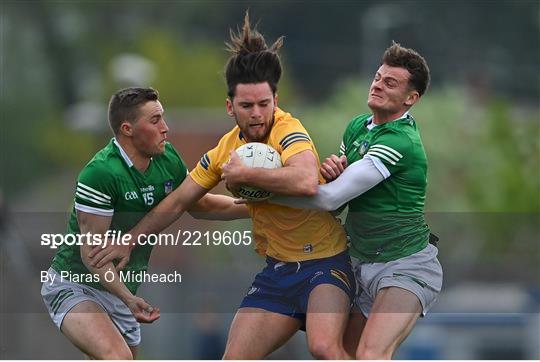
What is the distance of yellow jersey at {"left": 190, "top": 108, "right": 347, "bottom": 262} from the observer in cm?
1091

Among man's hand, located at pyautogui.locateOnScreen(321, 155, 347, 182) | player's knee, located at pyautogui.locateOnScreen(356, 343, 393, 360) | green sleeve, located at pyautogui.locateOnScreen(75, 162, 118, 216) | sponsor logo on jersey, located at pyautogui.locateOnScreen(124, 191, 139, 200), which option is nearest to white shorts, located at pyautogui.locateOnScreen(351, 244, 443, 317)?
player's knee, located at pyautogui.locateOnScreen(356, 343, 393, 360)

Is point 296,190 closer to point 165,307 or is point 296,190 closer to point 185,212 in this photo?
point 185,212

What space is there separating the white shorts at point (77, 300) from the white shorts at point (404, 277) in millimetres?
1645

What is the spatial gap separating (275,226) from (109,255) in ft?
3.77

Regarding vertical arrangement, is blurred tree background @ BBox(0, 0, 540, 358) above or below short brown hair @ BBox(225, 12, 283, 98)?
below

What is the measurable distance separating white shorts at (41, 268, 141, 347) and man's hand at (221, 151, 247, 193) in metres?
1.37

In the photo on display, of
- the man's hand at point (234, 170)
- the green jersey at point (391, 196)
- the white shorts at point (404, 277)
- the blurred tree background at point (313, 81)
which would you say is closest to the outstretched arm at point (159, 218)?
the man's hand at point (234, 170)

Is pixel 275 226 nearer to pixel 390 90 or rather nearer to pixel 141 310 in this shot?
pixel 141 310

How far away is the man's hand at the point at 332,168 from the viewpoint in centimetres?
1071

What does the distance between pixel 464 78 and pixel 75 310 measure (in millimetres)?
66654

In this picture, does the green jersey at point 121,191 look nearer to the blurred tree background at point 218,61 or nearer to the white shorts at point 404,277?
the white shorts at point 404,277

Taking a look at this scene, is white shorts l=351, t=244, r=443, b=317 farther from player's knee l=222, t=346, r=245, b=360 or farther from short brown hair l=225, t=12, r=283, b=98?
short brown hair l=225, t=12, r=283, b=98

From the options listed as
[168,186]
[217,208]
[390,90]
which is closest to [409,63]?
[390,90]

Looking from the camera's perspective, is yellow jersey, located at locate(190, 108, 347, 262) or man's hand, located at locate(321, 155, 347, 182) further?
yellow jersey, located at locate(190, 108, 347, 262)
